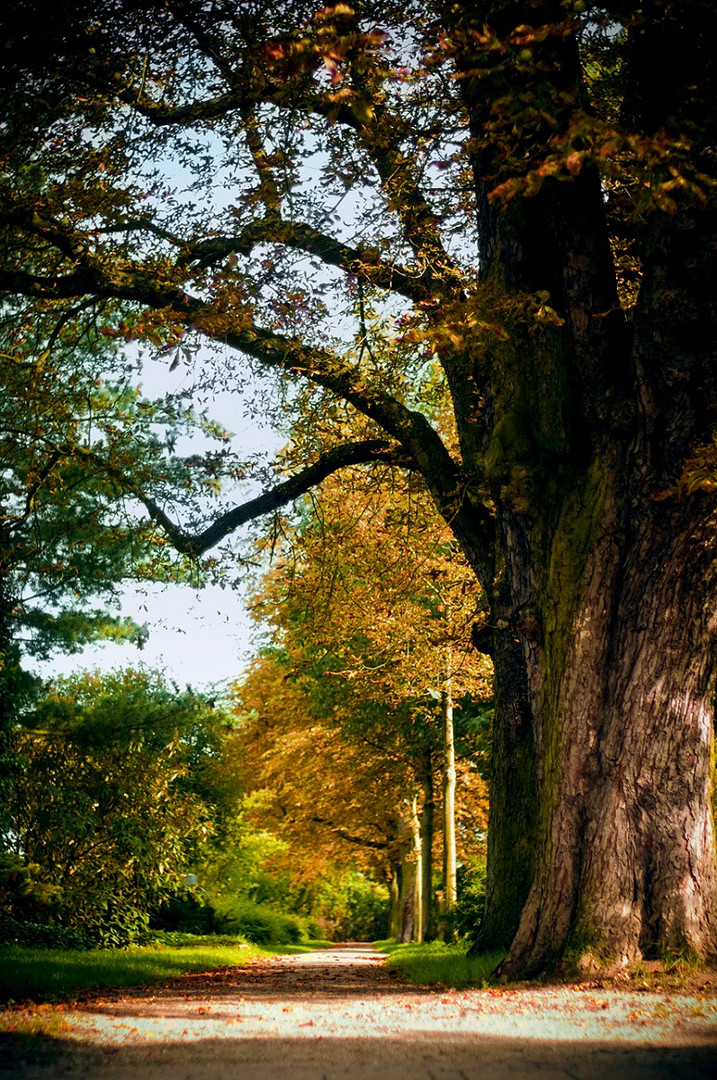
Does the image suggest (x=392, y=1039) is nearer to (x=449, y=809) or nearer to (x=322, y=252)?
(x=322, y=252)

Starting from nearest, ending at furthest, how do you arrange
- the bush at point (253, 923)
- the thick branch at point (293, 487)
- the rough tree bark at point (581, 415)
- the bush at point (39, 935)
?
the rough tree bark at point (581, 415)
the thick branch at point (293, 487)
the bush at point (39, 935)
the bush at point (253, 923)

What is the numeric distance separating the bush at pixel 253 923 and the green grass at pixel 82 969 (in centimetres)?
802

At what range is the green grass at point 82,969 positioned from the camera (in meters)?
7.02

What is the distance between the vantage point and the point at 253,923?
2352 centimetres

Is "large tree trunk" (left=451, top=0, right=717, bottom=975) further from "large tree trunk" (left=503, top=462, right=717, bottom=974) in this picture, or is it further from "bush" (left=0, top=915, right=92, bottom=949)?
"bush" (left=0, top=915, right=92, bottom=949)

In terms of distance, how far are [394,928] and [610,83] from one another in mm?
32160

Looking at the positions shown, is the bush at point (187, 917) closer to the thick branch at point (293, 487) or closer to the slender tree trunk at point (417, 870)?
the slender tree trunk at point (417, 870)

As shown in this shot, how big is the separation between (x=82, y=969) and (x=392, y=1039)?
503 centimetres

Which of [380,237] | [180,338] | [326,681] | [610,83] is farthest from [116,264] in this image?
[326,681]

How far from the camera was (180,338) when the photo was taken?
392 inches

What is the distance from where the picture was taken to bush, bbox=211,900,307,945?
862 inches

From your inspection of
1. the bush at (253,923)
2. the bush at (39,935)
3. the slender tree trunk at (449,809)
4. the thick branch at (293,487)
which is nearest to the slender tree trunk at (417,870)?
the bush at (253,923)

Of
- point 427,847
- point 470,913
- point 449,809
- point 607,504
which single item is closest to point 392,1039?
point 607,504

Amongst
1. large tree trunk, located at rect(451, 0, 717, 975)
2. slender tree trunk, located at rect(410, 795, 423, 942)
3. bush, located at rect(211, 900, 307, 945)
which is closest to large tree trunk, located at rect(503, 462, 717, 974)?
large tree trunk, located at rect(451, 0, 717, 975)
